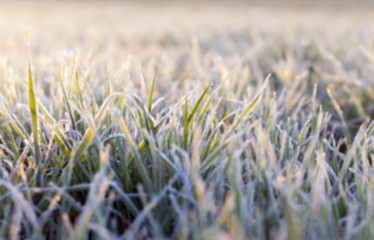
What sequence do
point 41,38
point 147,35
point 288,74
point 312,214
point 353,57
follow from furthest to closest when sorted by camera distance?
1. point 147,35
2. point 41,38
3. point 353,57
4. point 288,74
5. point 312,214

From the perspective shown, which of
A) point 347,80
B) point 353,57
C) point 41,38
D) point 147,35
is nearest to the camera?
point 347,80

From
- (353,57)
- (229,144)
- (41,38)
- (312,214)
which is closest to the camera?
(312,214)

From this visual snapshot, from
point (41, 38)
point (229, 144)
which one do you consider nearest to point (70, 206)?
point (229, 144)

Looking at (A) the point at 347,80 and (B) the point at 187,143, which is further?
(A) the point at 347,80

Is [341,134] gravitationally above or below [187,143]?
below

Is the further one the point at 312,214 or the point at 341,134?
the point at 341,134

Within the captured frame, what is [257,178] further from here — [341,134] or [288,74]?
[288,74]

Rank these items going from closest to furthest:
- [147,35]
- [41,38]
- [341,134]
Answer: [341,134]
[41,38]
[147,35]

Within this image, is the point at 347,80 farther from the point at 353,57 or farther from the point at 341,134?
the point at 353,57

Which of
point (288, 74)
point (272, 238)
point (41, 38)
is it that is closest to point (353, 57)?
point (288, 74)
